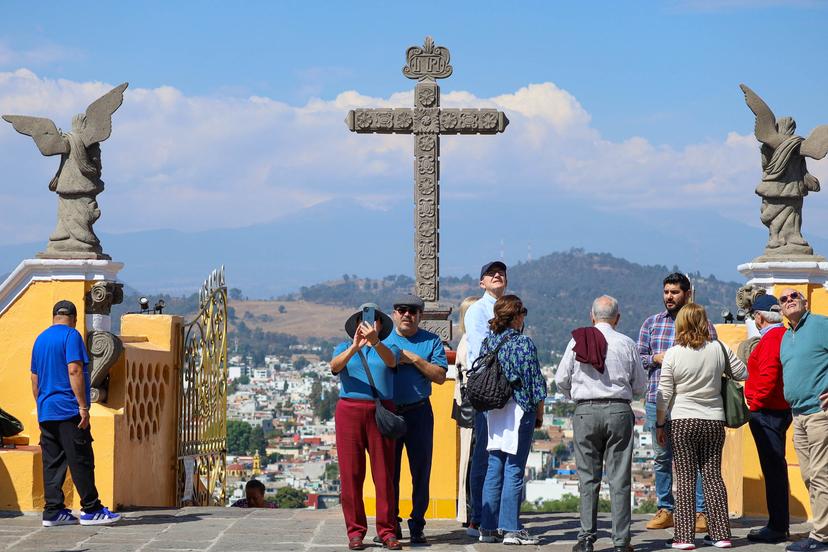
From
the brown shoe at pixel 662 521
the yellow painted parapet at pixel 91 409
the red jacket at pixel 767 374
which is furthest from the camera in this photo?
the yellow painted parapet at pixel 91 409

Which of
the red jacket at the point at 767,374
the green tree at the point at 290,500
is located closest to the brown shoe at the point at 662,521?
the red jacket at the point at 767,374

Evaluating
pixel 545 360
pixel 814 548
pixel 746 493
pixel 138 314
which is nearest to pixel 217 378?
pixel 138 314

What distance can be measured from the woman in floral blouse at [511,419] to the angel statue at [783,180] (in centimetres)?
312

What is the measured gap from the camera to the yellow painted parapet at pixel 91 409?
10.8m

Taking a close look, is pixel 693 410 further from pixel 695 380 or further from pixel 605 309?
pixel 605 309

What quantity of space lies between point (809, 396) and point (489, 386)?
7.09ft

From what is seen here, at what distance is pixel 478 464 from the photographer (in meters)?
9.62

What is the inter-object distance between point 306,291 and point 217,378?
167 metres

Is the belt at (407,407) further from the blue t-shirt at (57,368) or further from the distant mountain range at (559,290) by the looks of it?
the distant mountain range at (559,290)

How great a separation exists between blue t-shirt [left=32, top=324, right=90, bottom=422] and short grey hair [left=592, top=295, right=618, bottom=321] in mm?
3796

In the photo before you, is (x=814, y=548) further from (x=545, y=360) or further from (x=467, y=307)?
(x=545, y=360)

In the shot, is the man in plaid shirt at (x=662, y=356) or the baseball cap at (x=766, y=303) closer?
the man in plaid shirt at (x=662, y=356)

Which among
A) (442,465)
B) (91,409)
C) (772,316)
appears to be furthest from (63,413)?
(772,316)

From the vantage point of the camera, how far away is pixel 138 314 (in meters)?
12.8
